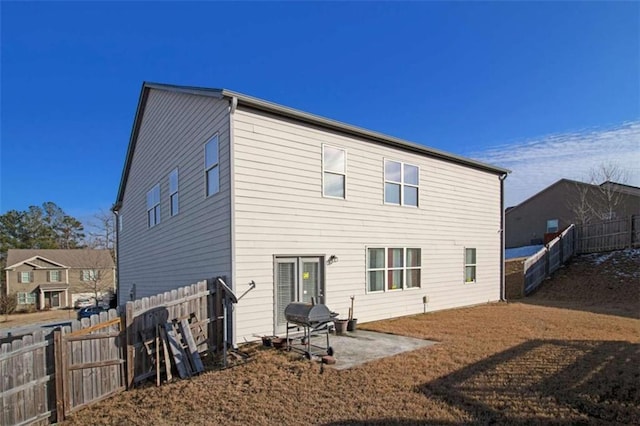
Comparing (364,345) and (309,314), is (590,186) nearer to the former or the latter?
(364,345)

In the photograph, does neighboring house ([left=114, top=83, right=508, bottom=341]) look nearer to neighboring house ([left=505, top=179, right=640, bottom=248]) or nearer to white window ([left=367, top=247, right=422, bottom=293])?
white window ([left=367, top=247, right=422, bottom=293])

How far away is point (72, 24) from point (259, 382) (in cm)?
1058

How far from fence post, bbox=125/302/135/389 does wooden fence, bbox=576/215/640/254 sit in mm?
21335

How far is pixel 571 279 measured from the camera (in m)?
16.8

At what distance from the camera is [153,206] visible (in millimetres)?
13648

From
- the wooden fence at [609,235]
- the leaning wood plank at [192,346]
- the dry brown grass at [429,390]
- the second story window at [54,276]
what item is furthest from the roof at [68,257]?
the wooden fence at [609,235]

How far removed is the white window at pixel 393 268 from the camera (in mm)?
10461

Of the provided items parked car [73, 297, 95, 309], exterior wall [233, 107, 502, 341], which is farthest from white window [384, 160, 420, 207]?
parked car [73, 297, 95, 309]

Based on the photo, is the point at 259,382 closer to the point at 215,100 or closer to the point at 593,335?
the point at 215,100

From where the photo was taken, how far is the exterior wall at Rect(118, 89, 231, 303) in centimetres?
829

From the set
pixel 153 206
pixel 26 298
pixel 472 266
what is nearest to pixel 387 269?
pixel 472 266

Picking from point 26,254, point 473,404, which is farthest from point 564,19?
point 26,254

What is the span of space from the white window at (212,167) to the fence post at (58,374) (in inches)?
165

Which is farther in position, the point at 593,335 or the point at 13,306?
the point at 13,306
